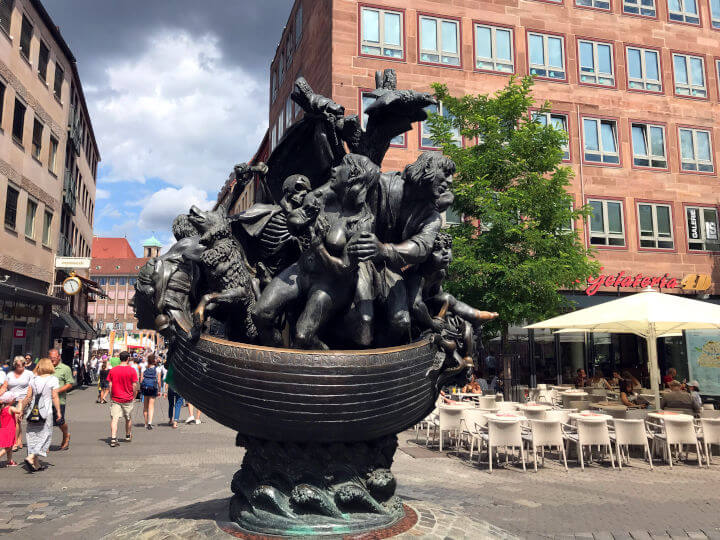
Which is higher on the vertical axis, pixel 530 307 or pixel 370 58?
pixel 370 58

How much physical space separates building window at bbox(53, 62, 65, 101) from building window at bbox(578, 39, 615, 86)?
22143mm

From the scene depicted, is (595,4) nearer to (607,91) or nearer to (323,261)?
(607,91)

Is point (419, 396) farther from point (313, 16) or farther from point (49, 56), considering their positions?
point (49, 56)

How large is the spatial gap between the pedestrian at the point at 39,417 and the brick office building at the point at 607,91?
49.4ft

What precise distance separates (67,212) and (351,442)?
98.0 ft

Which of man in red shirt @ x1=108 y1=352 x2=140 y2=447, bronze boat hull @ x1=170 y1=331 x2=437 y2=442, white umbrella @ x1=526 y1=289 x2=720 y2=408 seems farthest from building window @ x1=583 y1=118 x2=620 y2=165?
bronze boat hull @ x1=170 y1=331 x2=437 y2=442

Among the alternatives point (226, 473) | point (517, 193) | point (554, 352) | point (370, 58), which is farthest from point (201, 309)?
point (554, 352)

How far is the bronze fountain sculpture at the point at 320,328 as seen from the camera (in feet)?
10.2

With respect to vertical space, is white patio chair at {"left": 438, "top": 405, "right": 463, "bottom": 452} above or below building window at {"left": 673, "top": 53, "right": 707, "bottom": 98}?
below

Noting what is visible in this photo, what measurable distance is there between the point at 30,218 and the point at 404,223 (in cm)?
2314

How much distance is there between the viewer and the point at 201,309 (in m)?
3.33

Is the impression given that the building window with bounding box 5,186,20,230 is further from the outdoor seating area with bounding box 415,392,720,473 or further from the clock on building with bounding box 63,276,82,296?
the outdoor seating area with bounding box 415,392,720,473

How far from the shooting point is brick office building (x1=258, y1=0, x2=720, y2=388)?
860 inches

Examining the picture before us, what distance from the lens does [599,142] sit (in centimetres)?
2352
